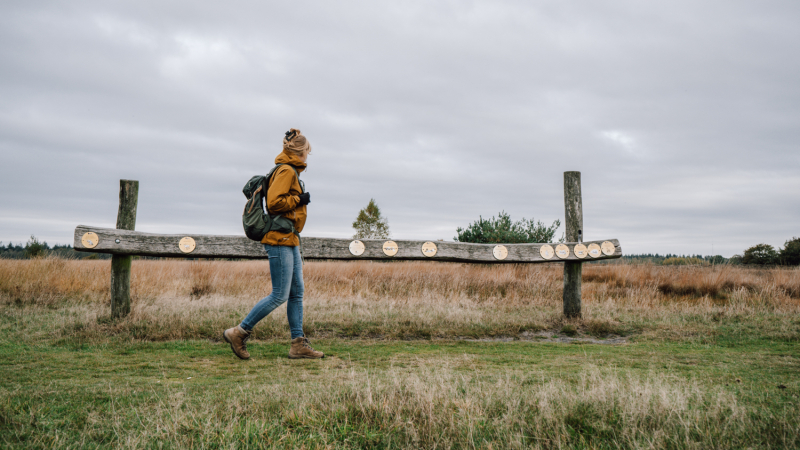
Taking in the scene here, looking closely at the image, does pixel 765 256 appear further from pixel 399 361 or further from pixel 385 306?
pixel 399 361

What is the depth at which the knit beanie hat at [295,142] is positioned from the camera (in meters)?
4.89

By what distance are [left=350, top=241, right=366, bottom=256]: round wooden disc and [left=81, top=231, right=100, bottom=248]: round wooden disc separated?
355 cm

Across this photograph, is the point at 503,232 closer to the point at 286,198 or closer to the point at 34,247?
Answer: the point at 286,198

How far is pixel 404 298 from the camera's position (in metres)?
9.78

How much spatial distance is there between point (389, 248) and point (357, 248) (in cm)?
51

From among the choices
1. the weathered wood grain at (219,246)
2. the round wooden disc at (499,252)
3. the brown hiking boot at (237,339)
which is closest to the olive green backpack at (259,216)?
the brown hiking boot at (237,339)

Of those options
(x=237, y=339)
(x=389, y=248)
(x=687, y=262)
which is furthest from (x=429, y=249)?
(x=687, y=262)

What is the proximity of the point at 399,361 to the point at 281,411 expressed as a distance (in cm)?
217

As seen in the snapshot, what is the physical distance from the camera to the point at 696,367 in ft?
14.9

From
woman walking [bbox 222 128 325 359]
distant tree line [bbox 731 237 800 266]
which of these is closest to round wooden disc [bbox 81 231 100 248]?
woman walking [bbox 222 128 325 359]

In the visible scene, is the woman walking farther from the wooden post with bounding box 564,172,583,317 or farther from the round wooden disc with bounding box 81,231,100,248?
the wooden post with bounding box 564,172,583,317

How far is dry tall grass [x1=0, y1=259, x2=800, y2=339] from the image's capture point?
6750 mm

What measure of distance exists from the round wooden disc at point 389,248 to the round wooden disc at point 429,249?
48cm

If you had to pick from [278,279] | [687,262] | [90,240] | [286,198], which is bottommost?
[278,279]
